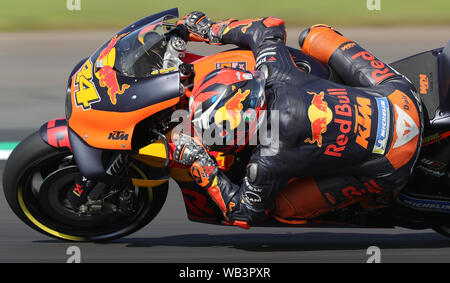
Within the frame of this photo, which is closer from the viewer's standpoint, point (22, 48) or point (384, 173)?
point (384, 173)

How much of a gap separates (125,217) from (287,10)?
6.27 m

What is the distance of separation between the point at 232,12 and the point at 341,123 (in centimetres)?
664

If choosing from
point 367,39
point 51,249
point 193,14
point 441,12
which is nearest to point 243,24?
point 193,14

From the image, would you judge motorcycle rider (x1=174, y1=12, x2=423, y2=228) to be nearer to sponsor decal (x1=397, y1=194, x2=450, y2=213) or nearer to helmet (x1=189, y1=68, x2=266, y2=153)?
helmet (x1=189, y1=68, x2=266, y2=153)

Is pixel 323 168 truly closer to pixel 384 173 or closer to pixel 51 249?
pixel 384 173

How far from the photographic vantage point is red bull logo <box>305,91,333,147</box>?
433 cm

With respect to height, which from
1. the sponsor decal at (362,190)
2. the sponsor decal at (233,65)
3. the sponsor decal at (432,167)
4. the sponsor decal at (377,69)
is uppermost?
the sponsor decal at (377,69)

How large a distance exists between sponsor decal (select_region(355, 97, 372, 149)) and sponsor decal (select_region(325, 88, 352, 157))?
5 centimetres

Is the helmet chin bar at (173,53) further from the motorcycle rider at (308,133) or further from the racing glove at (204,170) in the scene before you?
the racing glove at (204,170)

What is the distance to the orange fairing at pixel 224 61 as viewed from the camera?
468 cm

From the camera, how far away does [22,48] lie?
1014cm

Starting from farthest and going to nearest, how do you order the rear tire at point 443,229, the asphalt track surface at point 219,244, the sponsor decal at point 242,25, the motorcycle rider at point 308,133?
the rear tire at point 443,229 → the asphalt track surface at point 219,244 → the sponsor decal at point 242,25 → the motorcycle rider at point 308,133

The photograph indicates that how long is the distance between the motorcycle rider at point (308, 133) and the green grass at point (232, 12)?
19.5 feet

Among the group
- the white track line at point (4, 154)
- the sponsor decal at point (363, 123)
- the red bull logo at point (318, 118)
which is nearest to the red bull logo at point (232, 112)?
the red bull logo at point (318, 118)
